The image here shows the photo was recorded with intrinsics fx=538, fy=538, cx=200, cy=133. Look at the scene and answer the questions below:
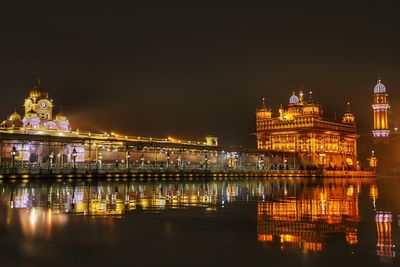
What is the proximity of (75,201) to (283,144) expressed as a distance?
5207 inches

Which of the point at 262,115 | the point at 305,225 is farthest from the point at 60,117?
the point at 305,225

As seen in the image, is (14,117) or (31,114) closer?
(14,117)

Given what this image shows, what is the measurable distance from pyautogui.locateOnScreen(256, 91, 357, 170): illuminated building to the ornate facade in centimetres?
5568

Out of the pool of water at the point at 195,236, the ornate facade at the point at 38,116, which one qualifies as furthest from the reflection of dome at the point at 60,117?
the pool of water at the point at 195,236

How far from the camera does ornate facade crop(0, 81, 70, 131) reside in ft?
401

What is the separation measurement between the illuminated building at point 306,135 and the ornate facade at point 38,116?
55.7 meters

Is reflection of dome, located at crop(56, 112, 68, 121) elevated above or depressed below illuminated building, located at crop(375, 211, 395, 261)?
above

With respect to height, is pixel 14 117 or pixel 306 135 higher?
pixel 14 117

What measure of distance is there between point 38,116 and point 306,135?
70.8 m

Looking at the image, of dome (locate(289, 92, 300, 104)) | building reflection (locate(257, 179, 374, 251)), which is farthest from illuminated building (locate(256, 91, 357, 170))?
building reflection (locate(257, 179, 374, 251))

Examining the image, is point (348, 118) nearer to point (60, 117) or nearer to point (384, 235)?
point (60, 117)

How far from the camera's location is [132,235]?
1548 cm

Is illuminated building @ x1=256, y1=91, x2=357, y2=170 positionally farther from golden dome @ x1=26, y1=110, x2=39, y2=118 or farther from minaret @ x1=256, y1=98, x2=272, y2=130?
golden dome @ x1=26, y1=110, x2=39, y2=118

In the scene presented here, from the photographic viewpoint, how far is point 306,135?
14800 centimetres
